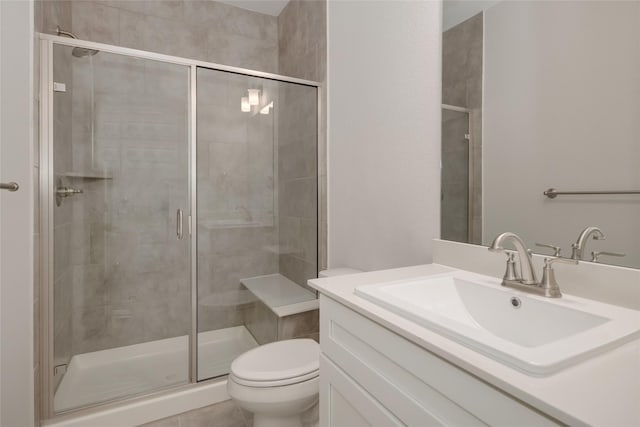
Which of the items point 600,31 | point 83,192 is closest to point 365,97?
point 600,31

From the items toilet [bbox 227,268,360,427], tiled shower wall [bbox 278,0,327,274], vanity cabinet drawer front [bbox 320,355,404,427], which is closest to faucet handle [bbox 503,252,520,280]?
vanity cabinet drawer front [bbox 320,355,404,427]

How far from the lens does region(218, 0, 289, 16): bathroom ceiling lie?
2.45 metres

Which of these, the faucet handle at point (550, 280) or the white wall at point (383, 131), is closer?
the faucet handle at point (550, 280)

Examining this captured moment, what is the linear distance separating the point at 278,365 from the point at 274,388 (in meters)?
0.15

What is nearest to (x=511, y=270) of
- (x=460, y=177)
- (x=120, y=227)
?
(x=460, y=177)

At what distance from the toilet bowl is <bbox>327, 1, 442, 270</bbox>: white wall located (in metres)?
0.62

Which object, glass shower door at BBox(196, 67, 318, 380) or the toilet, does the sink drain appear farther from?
A: glass shower door at BBox(196, 67, 318, 380)

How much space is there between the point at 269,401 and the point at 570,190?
1244mm

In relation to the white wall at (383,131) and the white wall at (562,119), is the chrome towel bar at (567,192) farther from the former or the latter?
the white wall at (383,131)

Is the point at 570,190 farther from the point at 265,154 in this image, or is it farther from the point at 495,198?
the point at 265,154

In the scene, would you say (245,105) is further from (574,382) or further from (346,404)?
(574,382)

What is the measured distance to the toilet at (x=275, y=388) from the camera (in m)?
1.28

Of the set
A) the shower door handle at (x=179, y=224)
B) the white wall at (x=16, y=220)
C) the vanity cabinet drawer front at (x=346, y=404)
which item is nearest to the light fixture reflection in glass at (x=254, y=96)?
the shower door handle at (x=179, y=224)

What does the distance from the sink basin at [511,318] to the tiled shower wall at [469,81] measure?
254 mm
